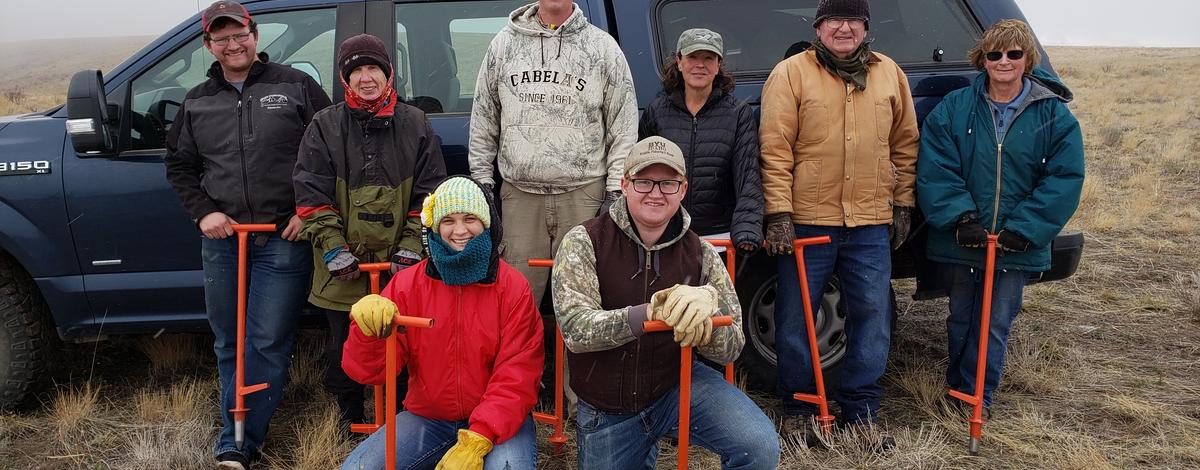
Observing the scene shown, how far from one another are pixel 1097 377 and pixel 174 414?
4.44 metres

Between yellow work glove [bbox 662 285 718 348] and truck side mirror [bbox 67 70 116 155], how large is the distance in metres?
2.55

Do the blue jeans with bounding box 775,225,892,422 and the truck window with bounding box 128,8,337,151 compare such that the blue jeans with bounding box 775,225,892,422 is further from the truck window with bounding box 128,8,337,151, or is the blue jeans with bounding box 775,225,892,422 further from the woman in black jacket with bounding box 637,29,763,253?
the truck window with bounding box 128,8,337,151

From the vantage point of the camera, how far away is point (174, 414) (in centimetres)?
413

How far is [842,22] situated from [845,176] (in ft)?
1.94

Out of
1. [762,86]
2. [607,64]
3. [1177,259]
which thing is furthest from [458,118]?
[1177,259]

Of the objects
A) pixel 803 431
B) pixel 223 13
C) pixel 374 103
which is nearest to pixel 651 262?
pixel 374 103

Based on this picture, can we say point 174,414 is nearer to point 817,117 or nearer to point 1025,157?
point 817,117

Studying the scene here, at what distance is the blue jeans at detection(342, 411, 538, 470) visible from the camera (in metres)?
2.71

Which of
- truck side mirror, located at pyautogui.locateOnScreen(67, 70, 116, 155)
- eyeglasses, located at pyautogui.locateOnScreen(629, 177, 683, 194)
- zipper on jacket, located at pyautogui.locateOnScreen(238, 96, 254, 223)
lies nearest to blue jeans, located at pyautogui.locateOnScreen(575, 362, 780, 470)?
eyeglasses, located at pyautogui.locateOnScreen(629, 177, 683, 194)

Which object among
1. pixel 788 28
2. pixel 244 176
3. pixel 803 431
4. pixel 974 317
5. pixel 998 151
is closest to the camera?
pixel 244 176

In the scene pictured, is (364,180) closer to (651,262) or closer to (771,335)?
(651,262)

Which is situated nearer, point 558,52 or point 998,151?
point 558,52

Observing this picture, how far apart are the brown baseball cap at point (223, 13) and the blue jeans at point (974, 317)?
3.07 metres

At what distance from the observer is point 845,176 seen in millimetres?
3578
